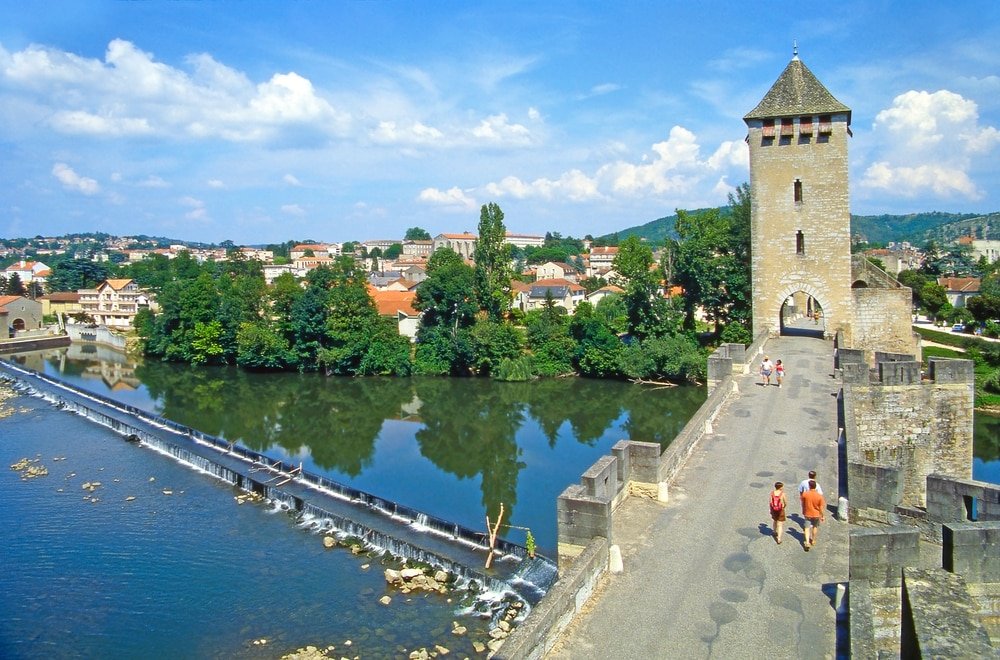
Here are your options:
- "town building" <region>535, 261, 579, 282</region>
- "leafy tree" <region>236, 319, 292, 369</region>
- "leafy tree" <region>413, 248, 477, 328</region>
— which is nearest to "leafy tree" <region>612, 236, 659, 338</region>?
"leafy tree" <region>413, 248, 477, 328</region>

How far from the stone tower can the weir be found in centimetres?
1244

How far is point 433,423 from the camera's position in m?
34.8

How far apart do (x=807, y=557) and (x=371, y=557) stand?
1276 centimetres

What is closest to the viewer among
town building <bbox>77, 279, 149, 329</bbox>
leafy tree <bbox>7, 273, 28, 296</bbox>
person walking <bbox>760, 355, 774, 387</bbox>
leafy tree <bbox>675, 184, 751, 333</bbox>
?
person walking <bbox>760, 355, 774, 387</bbox>

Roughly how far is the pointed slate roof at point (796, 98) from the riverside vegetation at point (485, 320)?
15.9 meters

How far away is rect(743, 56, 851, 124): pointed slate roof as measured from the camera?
2262 centimetres

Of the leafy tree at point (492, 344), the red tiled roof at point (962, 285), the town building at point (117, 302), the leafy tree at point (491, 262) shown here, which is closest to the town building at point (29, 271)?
the town building at point (117, 302)

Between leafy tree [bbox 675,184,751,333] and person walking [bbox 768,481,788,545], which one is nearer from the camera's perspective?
person walking [bbox 768,481,788,545]

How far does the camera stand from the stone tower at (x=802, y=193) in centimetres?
2278

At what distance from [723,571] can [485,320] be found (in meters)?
38.8

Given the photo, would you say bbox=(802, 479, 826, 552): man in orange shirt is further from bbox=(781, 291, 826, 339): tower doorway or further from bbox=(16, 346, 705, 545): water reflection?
bbox=(781, 291, 826, 339): tower doorway

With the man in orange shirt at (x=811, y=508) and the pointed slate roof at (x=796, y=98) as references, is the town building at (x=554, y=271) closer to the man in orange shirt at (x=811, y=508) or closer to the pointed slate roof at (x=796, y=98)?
the pointed slate roof at (x=796, y=98)

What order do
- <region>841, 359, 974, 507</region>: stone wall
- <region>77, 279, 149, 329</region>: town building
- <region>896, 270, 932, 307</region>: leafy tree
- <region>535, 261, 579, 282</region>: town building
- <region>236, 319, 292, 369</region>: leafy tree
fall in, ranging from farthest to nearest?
<region>535, 261, 579, 282</region>: town building < <region>77, 279, 149, 329</region>: town building < <region>896, 270, 932, 307</region>: leafy tree < <region>236, 319, 292, 369</region>: leafy tree < <region>841, 359, 974, 507</region>: stone wall

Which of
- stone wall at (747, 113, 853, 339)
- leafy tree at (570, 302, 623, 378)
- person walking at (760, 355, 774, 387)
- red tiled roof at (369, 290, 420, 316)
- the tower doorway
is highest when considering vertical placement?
stone wall at (747, 113, 853, 339)
